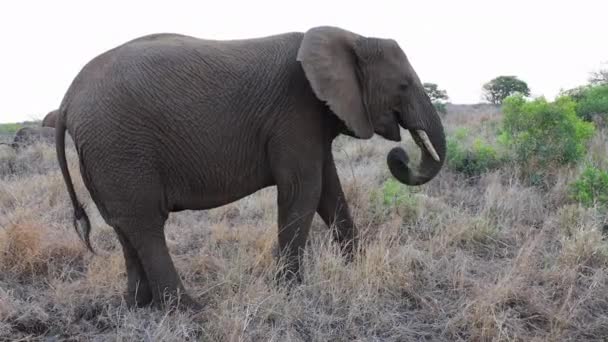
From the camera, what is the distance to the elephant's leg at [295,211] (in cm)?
371

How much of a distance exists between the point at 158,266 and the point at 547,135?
581 centimetres

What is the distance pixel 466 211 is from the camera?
5.66 m

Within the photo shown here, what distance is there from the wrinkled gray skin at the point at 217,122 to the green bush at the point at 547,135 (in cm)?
355

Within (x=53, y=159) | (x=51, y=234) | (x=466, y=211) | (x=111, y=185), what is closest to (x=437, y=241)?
(x=466, y=211)

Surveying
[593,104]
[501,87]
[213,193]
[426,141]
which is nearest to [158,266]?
[213,193]

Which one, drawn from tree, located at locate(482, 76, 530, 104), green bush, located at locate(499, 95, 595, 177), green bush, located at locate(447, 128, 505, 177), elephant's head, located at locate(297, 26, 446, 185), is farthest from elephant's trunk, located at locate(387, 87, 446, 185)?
tree, located at locate(482, 76, 530, 104)

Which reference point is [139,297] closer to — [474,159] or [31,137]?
[474,159]

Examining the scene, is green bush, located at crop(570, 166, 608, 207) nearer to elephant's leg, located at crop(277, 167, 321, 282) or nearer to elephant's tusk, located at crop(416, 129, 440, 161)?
elephant's tusk, located at crop(416, 129, 440, 161)

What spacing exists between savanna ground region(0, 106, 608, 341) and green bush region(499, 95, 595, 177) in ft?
3.24

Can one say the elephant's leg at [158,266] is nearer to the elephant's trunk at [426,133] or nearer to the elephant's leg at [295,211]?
the elephant's leg at [295,211]

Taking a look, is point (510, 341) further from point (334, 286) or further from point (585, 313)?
point (334, 286)

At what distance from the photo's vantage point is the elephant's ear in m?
3.55

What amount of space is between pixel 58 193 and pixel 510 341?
6.36 meters

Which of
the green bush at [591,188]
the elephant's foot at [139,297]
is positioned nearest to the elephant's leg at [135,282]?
the elephant's foot at [139,297]
